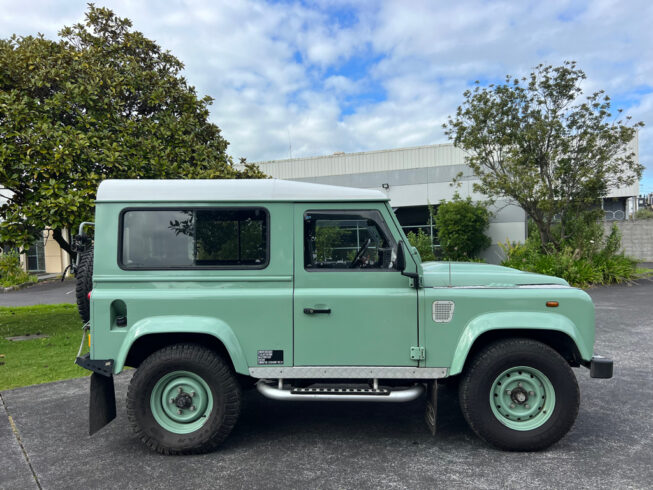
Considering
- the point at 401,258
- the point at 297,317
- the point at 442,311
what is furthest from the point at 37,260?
the point at 442,311

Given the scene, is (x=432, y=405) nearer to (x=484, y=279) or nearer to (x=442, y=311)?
(x=442, y=311)

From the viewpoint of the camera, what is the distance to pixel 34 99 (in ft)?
26.1

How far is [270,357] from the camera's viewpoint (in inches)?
154

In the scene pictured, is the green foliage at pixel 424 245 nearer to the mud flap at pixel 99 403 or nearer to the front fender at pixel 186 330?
the front fender at pixel 186 330

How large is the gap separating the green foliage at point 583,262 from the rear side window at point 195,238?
12.6m

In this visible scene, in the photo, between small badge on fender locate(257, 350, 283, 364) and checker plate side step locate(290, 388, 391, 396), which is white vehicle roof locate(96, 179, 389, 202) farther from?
checker plate side step locate(290, 388, 391, 396)

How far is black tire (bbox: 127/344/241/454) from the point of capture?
3.88 metres

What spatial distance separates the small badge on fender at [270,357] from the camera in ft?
12.8

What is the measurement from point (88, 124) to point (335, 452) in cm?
705

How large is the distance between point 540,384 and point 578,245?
13.6 meters

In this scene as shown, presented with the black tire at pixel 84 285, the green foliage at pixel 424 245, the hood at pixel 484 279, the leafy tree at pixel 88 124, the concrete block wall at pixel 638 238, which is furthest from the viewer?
the concrete block wall at pixel 638 238

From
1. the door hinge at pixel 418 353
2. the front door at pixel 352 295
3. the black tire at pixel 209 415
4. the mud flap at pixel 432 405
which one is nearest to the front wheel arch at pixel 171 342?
the black tire at pixel 209 415

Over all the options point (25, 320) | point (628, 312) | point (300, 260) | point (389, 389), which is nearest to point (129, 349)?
point (300, 260)

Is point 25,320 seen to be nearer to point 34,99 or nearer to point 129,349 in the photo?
→ point 34,99
